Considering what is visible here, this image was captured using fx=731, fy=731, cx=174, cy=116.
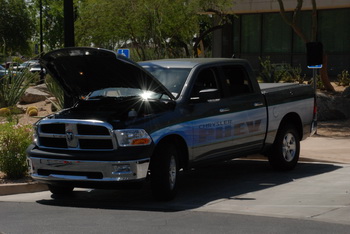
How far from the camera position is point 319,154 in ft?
47.6

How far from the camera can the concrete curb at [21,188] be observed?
10.9 metres

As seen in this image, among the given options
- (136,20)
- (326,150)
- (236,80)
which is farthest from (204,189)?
(136,20)

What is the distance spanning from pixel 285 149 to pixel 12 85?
11.1m

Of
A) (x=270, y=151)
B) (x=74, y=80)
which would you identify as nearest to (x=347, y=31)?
(x=270, y=151)

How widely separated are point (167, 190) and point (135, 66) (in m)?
1.70

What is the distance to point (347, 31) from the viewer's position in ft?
115

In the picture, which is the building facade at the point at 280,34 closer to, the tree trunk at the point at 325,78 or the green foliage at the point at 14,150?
the tree trunk at the point at 325,78

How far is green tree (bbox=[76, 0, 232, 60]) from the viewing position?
2908 centimetres

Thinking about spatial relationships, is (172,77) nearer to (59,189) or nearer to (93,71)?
(93,71)

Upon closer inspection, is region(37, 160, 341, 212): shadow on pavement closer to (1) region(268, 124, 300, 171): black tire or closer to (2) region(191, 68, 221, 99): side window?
(1) region(268, 124, 300, 171): black tire

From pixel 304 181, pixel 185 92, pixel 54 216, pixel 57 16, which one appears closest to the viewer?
pixel 54 216

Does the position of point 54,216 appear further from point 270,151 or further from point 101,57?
point 270,151

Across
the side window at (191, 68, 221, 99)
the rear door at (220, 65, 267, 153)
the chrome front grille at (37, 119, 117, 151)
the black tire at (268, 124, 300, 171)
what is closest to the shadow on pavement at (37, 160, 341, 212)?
the black tire at (268, 124, 300, 171)

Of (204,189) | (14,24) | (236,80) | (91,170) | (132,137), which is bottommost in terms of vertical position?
(204,189)
